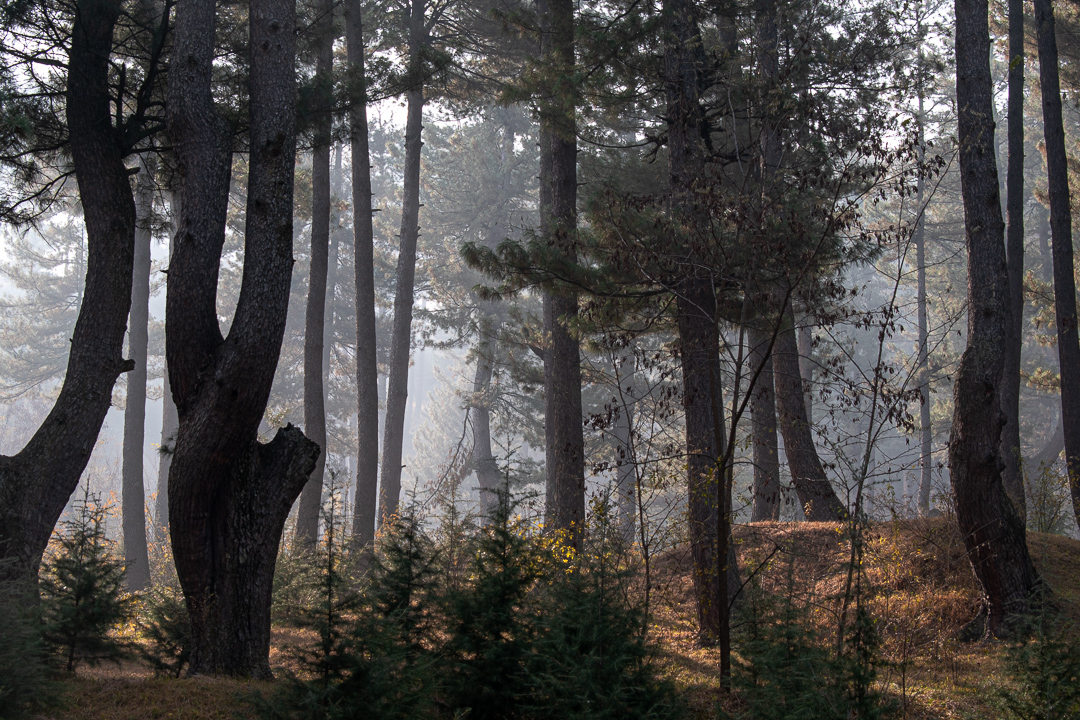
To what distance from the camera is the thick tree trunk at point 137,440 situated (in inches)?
589

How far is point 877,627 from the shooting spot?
5871 mm

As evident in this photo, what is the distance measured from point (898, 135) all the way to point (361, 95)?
585cm

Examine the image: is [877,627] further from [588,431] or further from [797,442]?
[797,442]

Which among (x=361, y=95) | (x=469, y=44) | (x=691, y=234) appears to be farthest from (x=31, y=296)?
(x=691, y=234)

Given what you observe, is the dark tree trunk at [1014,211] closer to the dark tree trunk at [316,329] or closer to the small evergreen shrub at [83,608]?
the dark tree trunk at [316,329]

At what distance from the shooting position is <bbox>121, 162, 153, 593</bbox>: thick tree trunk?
15.0 metres

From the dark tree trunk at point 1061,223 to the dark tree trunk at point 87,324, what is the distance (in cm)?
1332

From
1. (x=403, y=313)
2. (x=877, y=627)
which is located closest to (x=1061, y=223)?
(x=877, y=627)

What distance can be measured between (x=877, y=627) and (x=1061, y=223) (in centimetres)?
924

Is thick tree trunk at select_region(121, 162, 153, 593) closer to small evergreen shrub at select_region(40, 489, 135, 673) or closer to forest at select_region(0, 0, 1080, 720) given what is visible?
forest at select_region(0, 0, 1080, 720)

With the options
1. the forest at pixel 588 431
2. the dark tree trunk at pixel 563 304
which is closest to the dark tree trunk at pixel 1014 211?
the forest at pixel 588 431

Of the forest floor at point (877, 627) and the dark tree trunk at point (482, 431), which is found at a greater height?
the dark tree trunk at point (482, 431)

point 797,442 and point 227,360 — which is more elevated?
point 227,360

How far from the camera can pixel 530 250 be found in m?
7.59
